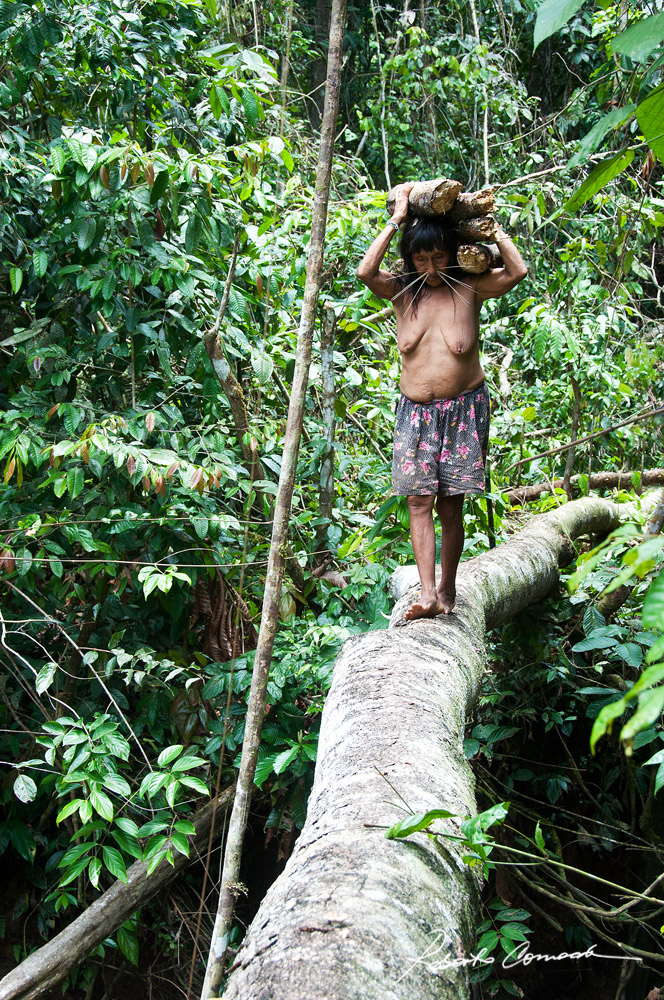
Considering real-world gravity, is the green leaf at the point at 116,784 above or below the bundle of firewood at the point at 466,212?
below

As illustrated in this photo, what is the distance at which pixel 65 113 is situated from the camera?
12.2 ft

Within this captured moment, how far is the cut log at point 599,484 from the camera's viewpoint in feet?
14.9

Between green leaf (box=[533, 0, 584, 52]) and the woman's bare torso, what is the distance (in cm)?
156

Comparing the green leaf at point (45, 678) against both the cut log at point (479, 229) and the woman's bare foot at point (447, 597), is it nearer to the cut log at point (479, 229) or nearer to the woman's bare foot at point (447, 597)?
the woman's bare foot at point (447, 597)

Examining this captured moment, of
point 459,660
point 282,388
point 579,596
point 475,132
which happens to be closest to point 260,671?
point 459,660


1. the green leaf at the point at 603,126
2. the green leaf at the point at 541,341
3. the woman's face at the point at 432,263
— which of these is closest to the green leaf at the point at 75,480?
the woman's face at the point at 432,263

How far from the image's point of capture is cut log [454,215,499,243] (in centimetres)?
228

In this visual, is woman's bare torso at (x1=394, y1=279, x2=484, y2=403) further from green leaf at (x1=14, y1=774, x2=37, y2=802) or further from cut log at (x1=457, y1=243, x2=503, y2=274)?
green leaf at (x1=14, y1=774, x2=37, y2=802)

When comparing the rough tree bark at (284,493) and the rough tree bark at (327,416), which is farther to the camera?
the rough tree bark at (327,416)

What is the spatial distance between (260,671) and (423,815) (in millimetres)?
1087

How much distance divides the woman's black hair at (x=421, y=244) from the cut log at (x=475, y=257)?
0.06 meters

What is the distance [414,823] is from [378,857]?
78 mm

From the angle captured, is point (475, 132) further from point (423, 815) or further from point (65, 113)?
point (423, 815)

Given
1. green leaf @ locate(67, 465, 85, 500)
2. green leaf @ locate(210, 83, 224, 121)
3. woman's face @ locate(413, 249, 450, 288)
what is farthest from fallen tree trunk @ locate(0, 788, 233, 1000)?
green leaf @ locate(210, 83, 224, 121)
